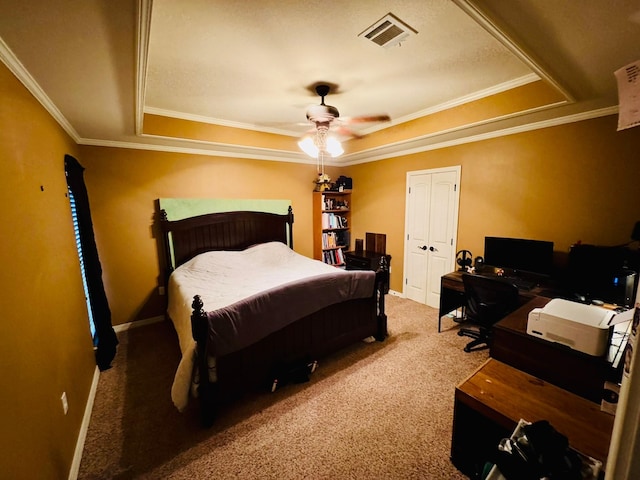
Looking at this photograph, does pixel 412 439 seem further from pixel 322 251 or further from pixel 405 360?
pixel 322 251

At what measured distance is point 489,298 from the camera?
97.0 inches

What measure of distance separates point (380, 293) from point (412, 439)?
1315mm

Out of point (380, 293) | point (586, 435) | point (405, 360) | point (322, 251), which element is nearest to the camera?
point (586, 435)

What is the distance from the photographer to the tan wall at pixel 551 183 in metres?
2.29

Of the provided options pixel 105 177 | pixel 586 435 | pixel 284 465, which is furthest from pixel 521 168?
pixel 105 177

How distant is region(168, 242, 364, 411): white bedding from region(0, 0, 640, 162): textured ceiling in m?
1.64

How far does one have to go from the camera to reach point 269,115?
323 cm

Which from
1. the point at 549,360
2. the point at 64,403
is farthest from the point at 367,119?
the point at 64,403

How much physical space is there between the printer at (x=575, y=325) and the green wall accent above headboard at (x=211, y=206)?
3.50m

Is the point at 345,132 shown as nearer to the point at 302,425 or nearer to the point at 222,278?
the point at 222,278

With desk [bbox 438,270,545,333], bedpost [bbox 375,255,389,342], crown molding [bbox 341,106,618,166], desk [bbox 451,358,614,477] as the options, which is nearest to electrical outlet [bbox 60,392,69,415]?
desk [bbox 451,358,614,477]

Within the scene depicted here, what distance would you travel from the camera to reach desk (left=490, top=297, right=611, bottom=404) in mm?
1335

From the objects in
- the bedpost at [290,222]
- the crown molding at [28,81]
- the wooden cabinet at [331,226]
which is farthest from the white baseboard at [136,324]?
the wooden cabinet at [331,226]

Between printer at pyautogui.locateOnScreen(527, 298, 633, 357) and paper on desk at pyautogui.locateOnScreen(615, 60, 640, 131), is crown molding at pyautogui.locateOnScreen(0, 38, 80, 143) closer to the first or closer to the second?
paper on desk at pyautogui.locateOnScreen(615, 60, 640, 131)
